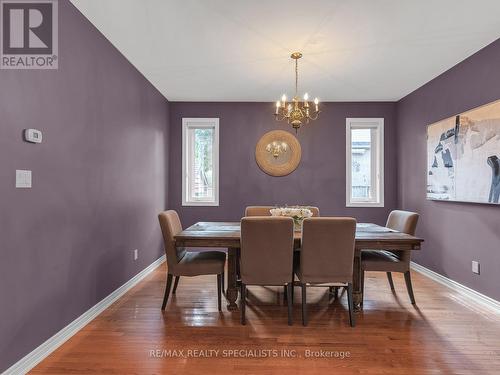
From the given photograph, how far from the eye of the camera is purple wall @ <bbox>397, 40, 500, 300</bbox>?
286cm

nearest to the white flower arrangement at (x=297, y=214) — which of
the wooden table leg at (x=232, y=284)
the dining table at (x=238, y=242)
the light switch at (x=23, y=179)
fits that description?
the dining table at (x=238, y=242)

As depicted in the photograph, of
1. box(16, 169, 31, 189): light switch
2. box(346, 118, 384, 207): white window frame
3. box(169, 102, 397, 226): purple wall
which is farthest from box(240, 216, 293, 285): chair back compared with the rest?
box(346, 118, 384, 207): white window frame

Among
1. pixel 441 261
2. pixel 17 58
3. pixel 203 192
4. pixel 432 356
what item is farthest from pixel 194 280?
pixel 441 261

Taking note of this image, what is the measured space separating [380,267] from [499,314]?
1098 millimetres

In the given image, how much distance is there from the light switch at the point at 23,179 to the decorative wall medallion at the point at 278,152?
3.33m

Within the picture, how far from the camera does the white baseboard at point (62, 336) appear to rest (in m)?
1.80

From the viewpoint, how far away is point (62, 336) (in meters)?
2.16

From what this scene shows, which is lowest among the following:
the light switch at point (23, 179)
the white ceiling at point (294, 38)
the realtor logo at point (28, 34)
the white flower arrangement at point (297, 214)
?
the white flower arrangement at point (297, 214)

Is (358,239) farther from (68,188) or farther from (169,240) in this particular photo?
(68,188)

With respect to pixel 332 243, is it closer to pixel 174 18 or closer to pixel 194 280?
pixel 194 280

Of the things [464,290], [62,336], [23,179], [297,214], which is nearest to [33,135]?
[23,179]

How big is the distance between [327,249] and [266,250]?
0.50 metres

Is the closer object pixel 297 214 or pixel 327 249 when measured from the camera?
pixel 327 249

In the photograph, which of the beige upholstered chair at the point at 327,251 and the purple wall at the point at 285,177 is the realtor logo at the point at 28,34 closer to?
the beige upholstered chair at the point at 327,251
